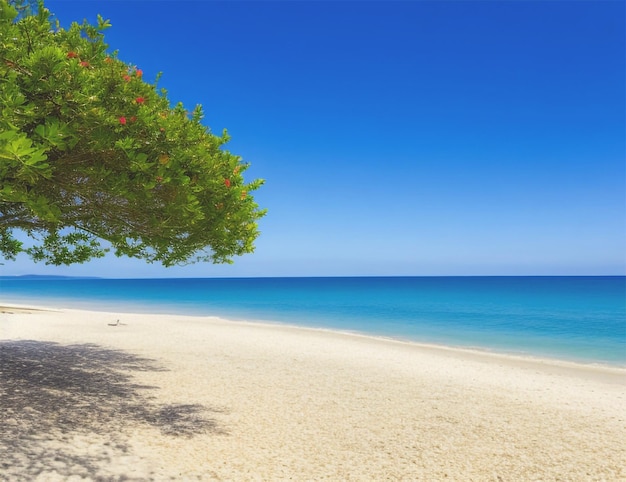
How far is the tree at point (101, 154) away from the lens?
5.86 meters

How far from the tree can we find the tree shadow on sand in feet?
11.5

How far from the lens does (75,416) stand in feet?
28.8

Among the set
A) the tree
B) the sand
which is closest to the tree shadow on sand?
the sand

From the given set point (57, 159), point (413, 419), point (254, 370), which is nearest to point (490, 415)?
point (413, 419)

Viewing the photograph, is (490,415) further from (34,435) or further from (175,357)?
(175,357)

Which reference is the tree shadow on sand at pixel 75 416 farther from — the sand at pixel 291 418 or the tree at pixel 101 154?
the tree at pixel 101 154

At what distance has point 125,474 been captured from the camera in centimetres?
642

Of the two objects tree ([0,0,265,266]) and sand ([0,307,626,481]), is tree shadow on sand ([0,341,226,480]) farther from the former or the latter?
tree ([0,0,265,266])

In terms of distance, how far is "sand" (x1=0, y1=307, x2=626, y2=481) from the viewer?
700 centimetres

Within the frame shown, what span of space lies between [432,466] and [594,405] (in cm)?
731

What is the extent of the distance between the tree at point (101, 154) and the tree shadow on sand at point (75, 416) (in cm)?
351

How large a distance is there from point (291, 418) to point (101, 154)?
6.29m

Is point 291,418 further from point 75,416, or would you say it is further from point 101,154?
point 101,154

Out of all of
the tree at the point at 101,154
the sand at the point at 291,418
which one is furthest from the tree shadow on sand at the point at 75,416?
the tree at the point at 101,154
